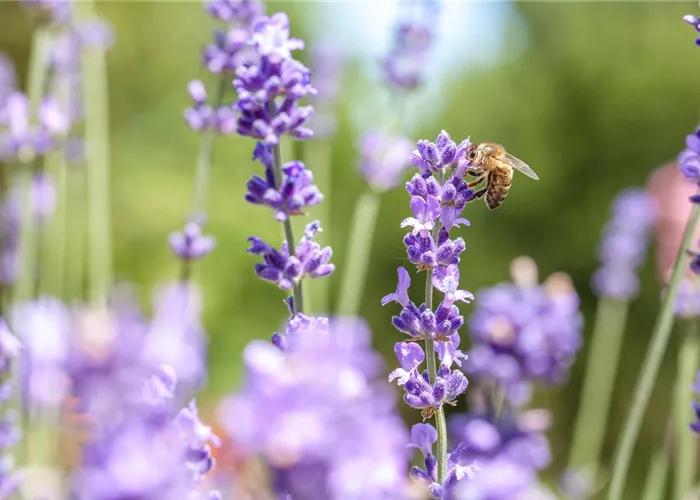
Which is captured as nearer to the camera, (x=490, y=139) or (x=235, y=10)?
(x=235, y=10)

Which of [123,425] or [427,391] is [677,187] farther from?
[123,425]

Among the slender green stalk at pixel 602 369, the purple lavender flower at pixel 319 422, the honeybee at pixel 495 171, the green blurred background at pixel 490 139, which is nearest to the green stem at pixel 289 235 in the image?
the purple lavender flower at pixel 319 422

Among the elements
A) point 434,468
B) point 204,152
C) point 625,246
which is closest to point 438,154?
point 434,468

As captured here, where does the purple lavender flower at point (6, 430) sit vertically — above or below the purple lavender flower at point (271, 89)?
below

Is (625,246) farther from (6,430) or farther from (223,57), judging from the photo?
(6,430)

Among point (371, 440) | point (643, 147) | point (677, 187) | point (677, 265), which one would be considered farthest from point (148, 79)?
point (371, 440)

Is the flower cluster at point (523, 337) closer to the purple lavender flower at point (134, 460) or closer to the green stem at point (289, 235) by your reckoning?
the green stem at point (289, 235)

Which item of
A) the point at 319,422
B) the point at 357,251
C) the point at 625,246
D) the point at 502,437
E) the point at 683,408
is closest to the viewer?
the point at 319,422
